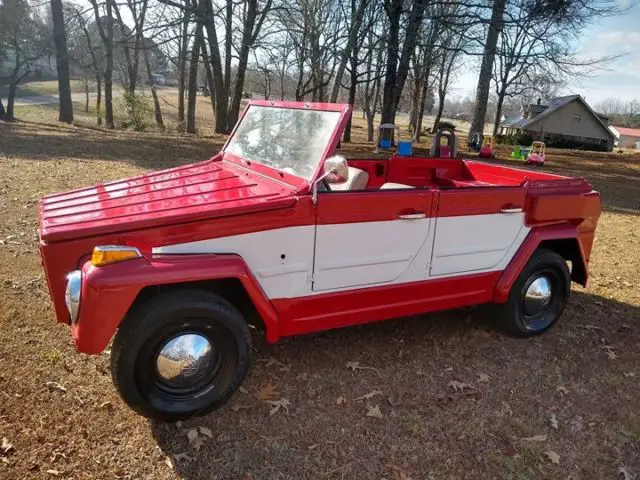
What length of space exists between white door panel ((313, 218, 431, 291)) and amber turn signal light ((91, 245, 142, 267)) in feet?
3.46

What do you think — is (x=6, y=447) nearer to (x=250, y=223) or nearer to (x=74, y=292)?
(x=74, y=292)

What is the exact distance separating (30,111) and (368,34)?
21.8m

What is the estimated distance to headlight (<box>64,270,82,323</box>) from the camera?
8.20 feet

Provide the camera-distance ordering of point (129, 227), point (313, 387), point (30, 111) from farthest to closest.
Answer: point (30, 111)
point (313, 387)
point (129, 227)

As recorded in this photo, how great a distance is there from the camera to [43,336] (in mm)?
3648

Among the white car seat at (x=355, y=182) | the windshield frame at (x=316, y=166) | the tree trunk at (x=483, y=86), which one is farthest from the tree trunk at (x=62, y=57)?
the white car seat at (x=355, y=182)

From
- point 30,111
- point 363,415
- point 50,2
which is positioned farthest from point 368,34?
point 30,111

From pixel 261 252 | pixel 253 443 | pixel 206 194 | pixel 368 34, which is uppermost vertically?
pixel 368 34

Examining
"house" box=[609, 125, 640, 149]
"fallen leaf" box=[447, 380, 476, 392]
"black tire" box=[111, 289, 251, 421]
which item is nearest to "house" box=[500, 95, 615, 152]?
"house" box=[609, 125, 640, 149]

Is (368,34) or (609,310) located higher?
(368,34)

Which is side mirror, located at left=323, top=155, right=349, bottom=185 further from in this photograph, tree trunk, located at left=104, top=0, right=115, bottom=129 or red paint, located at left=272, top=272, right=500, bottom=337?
tree trunk, located at left=104, top=0, right=115, bottom=129

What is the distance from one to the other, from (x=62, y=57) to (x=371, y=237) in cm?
2026

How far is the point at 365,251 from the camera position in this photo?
3234 millimetres

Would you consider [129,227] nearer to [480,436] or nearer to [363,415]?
[363,415]
